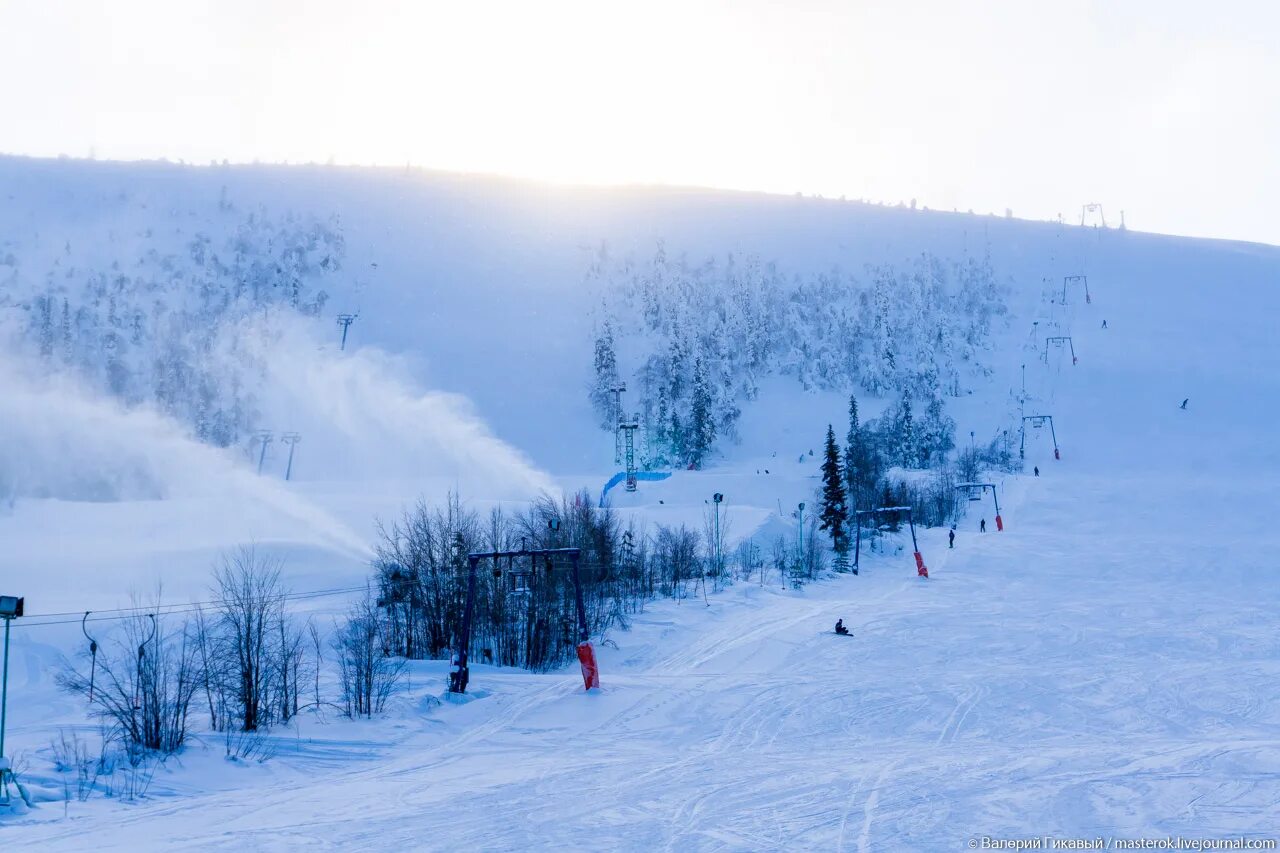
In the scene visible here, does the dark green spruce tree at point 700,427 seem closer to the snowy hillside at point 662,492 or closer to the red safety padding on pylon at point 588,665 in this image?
the snowy hillside at point 662,492

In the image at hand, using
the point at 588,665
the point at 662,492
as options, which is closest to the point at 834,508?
the point at 662,492

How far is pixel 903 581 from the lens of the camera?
39219 mm

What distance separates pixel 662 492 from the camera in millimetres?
61375

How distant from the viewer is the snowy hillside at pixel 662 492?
11.3 m

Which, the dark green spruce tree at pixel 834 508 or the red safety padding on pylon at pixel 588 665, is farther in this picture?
the dark green spruce tree at pixel 834 508

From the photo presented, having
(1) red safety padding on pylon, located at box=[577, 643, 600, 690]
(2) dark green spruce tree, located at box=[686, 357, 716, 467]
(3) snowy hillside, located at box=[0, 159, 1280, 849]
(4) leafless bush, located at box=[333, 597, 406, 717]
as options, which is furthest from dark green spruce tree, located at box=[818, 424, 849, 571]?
(4) leafless bush, located at box=[333, 597, 406, 717]

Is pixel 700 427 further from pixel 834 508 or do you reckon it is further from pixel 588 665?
pixel 588 665

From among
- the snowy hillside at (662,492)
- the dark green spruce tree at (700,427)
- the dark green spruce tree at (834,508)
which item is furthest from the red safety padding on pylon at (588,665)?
the dark green spruce tree at (700,427)

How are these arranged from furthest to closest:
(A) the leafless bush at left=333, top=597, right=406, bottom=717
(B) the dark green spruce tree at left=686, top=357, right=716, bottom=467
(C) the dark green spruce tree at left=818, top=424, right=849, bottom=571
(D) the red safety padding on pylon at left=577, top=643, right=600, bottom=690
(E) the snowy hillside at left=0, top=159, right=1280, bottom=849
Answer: (B) the dark green spruce tree at left=686, top=357, right=716, bottom=467 < (C) the dark green spruce tree at left=818, top=424, right=849, bottom=571 < (D) the red safety padding on pylon at left=577, top=643, right=600, bottom=690 < (A) the leafless bush at left=333, top=597, right=406, bottom=717 < (E) the snowy hillside at left=0, top=159, right=1280, bottom=849

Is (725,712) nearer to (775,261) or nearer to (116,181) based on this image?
(775,261)

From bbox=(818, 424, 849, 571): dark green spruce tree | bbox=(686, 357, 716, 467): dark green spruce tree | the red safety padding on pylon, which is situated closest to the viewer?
the red safety padding on pylon

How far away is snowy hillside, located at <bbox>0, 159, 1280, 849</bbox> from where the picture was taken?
1132cm

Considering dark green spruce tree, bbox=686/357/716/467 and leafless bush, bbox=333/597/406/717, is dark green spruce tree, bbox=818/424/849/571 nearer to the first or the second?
dark green spruce tree, bbox=686/357/716/467

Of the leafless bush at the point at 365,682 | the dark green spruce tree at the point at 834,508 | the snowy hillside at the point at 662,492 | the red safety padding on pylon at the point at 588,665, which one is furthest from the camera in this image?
the dark green spruce tree at the point at 834,508
